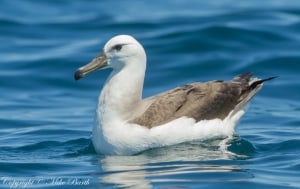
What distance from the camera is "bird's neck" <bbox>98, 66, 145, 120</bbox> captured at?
13.5m

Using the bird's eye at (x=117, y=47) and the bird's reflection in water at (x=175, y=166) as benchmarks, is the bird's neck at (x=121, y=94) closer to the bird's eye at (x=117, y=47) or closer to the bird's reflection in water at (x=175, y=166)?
the bird's eye at (x=117, y=47)

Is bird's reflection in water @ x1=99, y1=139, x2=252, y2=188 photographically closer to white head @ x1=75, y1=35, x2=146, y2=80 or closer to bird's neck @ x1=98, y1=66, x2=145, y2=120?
bird's neck @ x1=98, y1=66, x2=145, y2=120

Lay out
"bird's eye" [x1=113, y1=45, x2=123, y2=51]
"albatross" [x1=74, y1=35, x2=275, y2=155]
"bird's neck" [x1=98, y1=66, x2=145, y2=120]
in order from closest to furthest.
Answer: "albatross" [x1=74, y1=35, x2=275, y2=155]
"bird's neck" [x1=98, y1=66, x2=145, y2=120]
"bird's eye" [x1=113, y1=45, x2=123, y2=51]

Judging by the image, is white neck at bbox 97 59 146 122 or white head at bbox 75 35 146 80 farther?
white head at bbox 75 35 146 80

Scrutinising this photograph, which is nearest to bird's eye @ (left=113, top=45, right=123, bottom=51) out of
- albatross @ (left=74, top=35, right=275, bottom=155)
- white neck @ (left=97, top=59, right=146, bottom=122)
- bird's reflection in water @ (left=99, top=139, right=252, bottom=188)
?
albatross @ (left=74, top=35, right=275, bottom=155)

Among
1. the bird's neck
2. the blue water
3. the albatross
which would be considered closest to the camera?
the blue water

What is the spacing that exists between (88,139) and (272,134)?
276 centimetres

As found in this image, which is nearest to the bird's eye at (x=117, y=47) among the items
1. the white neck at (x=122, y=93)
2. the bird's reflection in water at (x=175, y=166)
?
the white neck at (x=122, y=93)

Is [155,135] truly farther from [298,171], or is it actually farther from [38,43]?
[38,43]

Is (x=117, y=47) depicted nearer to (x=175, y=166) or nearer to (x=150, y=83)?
(x=175, y=166)

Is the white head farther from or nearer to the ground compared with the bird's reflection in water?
farther from the ground

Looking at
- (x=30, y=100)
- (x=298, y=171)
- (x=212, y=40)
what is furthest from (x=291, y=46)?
(x=298, y=171)

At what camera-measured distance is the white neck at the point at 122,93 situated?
44.2 feet

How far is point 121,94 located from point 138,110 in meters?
0.31
